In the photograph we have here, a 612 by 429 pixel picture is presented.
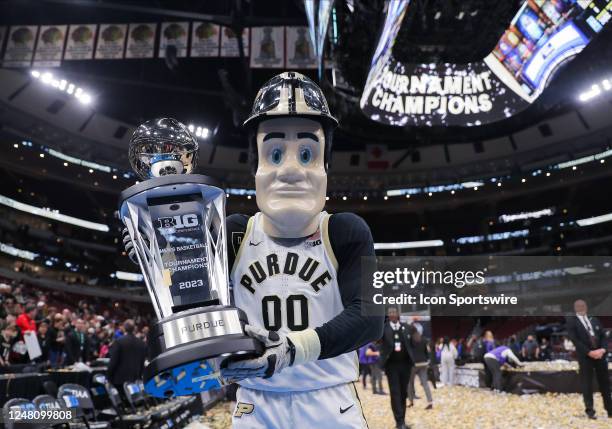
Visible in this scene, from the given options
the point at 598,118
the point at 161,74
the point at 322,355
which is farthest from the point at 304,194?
the point at 598,118

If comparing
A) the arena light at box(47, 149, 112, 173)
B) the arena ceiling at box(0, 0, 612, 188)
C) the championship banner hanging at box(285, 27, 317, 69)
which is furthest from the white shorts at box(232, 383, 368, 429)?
the arena light at box(47, 149, 112, 173)

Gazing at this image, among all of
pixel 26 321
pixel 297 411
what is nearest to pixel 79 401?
pixel 26 321

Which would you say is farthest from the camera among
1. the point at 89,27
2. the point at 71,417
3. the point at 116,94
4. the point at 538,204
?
the point at 538,204

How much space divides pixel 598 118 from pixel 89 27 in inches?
1201

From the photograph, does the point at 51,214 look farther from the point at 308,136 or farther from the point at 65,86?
the point at 308,136

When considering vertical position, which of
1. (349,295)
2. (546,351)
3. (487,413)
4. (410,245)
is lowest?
(487,413)

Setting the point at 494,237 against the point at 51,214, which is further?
the point at 494,237

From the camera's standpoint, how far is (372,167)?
3919cm

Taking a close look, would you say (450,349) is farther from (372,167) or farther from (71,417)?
(372,167)

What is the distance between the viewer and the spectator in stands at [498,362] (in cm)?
1396

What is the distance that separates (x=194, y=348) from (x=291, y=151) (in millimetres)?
847

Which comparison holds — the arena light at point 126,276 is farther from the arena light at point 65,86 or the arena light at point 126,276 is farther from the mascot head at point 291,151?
the mascot head at point 291,151

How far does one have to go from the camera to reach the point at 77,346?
38.6ft

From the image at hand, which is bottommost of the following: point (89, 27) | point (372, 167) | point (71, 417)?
point (71, 417)
